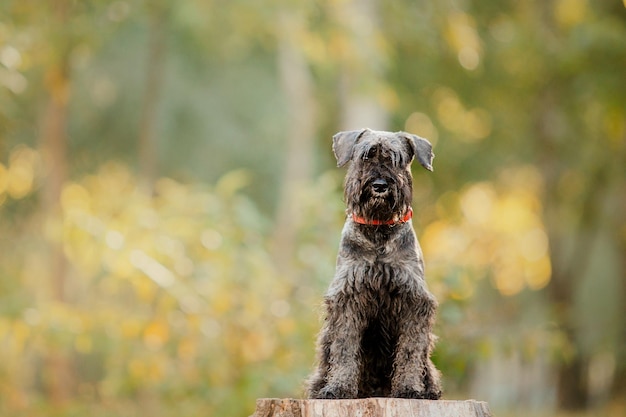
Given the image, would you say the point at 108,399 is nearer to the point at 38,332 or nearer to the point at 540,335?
the point at 38,332

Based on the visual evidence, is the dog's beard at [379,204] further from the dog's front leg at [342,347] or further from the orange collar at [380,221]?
the dog's front leg at [342,347]

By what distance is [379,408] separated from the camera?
5574 millimetres

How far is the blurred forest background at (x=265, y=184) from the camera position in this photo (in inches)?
448

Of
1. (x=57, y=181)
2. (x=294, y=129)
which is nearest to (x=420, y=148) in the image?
(x=57, y=181)

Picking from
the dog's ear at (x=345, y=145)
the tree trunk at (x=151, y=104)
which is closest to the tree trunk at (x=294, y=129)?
the tree trunk at (x=151, y=104)

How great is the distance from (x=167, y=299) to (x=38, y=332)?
1492 mm

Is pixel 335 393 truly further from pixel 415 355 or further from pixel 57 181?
pixel 57 181

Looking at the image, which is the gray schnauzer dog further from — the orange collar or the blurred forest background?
the blurred forest background

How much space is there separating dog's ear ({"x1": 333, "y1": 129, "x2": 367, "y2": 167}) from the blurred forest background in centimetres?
432

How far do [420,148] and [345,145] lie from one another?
431 millimetres

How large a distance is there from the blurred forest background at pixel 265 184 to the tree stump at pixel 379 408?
4.35 metres

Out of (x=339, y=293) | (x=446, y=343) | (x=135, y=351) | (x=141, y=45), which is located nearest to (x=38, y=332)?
(x=135, y=351)

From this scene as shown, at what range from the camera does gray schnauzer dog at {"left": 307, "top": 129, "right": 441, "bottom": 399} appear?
5617 mm

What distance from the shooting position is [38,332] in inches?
449
